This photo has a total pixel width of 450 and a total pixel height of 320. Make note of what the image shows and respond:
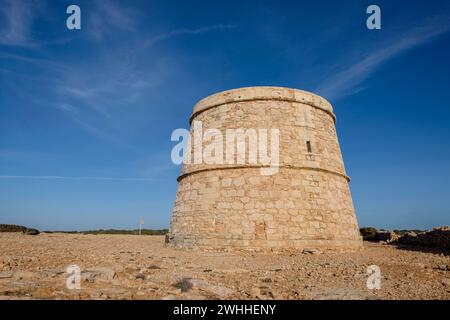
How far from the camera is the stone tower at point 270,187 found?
843cm

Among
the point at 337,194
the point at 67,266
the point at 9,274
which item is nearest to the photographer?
the point at 9,274

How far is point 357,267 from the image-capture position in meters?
5.67

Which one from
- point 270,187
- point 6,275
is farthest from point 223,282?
point 270,187


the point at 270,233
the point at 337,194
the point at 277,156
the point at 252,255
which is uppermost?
the point at 277,156

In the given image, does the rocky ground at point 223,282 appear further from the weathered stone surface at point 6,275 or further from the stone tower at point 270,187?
the stone tower at point 270,187

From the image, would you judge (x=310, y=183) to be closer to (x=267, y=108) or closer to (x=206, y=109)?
(x=267, y=108)

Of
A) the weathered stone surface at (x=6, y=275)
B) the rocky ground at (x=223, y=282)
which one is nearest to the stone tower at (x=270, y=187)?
the rocky ground at (x=223, y=282)

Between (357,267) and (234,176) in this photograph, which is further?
(234,176)

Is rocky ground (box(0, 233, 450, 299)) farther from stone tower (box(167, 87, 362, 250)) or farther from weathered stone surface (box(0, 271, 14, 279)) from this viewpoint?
stone tower (box(167, 87, 362, 250))

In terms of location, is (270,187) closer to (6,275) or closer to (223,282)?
(223,282)

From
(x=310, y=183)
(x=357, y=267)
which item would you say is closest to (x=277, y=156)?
(x=310, y=183)

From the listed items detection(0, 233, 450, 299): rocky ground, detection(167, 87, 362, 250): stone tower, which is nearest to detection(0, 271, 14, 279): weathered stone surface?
detection(0, 233, 450, 299): rocky ground
